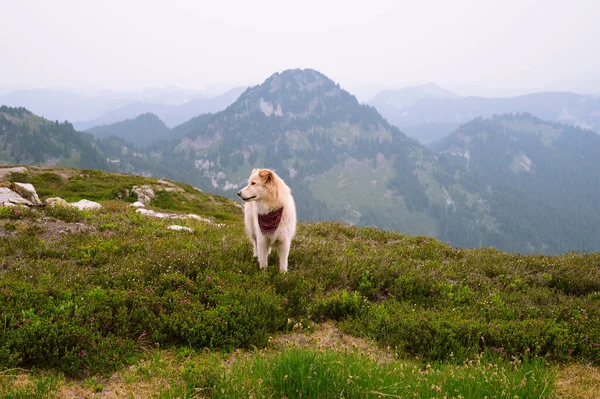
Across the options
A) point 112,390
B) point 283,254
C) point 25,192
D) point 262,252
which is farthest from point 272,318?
point 25,192

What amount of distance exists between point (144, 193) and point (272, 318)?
155 ft

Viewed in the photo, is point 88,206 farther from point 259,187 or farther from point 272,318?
point 272,318

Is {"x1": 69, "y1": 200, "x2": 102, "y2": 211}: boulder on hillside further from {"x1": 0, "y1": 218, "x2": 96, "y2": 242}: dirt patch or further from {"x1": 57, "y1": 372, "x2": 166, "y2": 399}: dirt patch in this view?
{"x1": 57, "y1": 372, "x2": 166, "y2": 399}: dirt patch

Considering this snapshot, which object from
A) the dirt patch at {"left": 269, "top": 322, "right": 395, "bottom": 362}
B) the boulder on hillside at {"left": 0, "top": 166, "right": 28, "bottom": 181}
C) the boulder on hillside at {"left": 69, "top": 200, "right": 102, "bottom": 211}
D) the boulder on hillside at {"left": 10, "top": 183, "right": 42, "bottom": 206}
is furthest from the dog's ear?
the boulder on hillside at {"left": 0, "top": 166, "right": 28, "bottom": 181}

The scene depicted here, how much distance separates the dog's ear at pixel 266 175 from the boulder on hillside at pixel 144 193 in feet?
142

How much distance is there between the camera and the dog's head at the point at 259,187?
8969mm

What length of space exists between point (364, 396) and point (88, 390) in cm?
405

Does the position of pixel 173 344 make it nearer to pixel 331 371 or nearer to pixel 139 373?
pixel 139 373

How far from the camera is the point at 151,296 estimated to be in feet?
23.9

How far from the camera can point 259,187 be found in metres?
9.09

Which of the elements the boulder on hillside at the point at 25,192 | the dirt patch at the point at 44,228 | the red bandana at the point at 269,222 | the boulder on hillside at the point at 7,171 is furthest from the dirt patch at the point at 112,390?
the boulder on hillside at the point at 7,171

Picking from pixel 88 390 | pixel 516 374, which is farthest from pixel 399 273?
pixel 88 390

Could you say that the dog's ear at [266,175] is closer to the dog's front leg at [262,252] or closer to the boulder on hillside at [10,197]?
the dog's front leg at [262,252]

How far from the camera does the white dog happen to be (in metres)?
9.04
